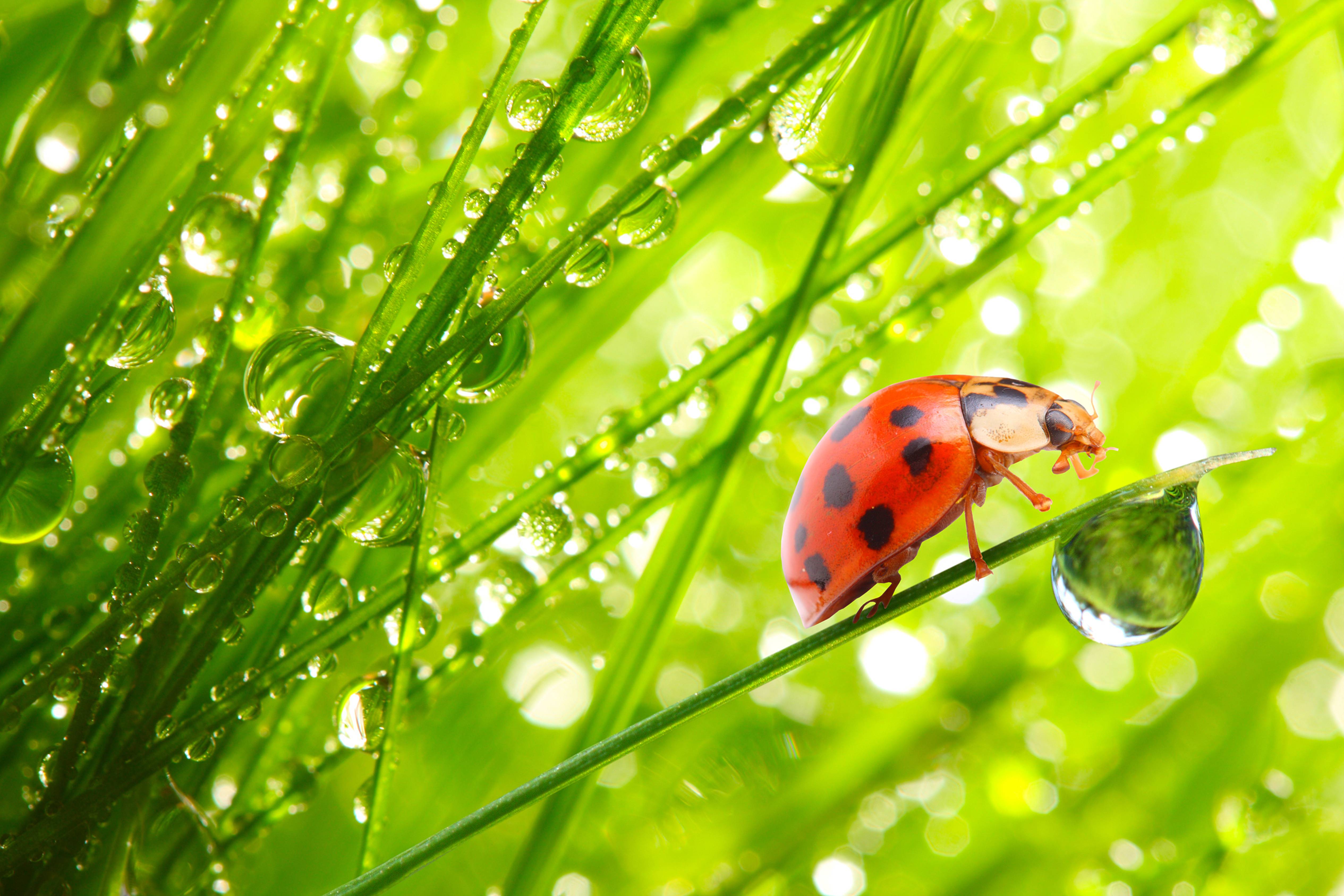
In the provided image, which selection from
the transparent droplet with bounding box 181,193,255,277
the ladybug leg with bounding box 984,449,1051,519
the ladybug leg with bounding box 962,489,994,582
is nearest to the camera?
the ladybug leg with bounding box 962,489,994,582

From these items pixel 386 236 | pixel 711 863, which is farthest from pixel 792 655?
pixel 386 236

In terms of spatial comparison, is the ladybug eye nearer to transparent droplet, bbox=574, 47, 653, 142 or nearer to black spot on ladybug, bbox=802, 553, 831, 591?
black spot on ladybug, bbox=802, 553, 831, 591

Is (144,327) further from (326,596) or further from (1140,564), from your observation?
(1140,564)

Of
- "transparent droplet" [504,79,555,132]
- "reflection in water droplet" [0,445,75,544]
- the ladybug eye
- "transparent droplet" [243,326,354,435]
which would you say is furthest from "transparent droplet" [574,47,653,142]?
the ladybug eye

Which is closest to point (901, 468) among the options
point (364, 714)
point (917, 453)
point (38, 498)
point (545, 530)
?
point (917, 453)

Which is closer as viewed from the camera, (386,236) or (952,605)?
(386,236)

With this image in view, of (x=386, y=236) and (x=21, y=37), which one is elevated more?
(x=21, y=37)

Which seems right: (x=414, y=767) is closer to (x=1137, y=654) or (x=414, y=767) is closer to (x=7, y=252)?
(x=7, y=252)
